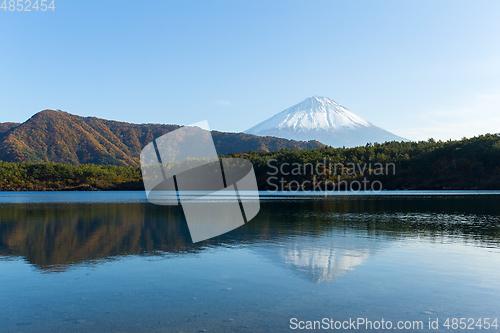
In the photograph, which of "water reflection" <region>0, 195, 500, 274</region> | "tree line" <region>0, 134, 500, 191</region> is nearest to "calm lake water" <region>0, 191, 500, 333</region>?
"water reflection" <region>0, 195, 500, 274</region>

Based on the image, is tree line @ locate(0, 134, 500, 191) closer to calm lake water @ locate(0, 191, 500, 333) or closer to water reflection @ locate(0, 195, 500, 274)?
water reflection @ locate(0, 195, 500, 274)

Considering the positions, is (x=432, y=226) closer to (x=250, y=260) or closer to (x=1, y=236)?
(x=250, y=260)

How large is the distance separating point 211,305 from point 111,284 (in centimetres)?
324

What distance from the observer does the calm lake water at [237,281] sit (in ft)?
25.6

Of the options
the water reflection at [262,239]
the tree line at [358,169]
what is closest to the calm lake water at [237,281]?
the water reflection at [262,239]

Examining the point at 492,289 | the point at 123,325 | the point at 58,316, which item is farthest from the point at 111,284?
the point at 492,289

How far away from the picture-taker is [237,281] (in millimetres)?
10617

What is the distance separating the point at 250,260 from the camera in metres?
13.5

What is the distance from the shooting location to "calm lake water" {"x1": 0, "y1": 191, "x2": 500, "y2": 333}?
779 centimetres

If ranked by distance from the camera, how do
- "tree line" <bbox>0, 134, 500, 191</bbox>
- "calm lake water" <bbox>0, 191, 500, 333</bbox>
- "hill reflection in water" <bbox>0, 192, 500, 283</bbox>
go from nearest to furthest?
"calm lake water" <bbox>0, 191, 500, 333</bbox>, "hill reflection in water" <bbox>0, 192, 500, 283</bbox>, "tree line" <bbox>0, 134, 500, 191</bbox>

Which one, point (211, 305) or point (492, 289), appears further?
point (492, 289)

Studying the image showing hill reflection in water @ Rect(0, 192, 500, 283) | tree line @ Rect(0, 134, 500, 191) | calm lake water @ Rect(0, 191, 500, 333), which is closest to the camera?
calm lake water @ Rect(0, 191, 500, 333)

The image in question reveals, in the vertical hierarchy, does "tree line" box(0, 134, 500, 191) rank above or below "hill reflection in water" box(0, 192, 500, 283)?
above

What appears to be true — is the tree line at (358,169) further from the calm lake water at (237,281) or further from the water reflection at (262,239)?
the calm lake water at (237,281)
